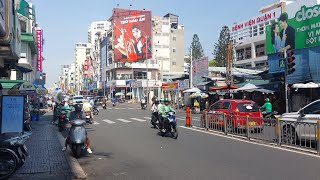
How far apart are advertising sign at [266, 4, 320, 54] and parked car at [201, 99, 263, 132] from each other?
9.26 meters

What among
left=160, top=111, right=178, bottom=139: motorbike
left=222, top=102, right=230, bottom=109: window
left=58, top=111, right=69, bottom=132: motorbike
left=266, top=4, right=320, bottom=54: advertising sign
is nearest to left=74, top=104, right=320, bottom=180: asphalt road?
left=160, top=111, right=178, bottom=139: motorbike

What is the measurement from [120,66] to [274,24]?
63.3 metres

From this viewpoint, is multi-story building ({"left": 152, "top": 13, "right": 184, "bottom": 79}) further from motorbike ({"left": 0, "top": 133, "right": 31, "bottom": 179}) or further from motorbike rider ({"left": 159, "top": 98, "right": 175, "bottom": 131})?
motorbike ({"left": 0, "top": 133, "right": 31, "bottom": 179})

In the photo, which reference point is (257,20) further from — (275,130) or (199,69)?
(275,130)

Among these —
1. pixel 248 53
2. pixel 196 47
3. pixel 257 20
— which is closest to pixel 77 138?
pixel 257 20

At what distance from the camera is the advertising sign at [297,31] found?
23.7m

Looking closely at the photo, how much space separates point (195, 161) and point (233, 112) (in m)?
7.18

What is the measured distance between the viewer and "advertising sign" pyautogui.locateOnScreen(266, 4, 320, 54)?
23.7 metres

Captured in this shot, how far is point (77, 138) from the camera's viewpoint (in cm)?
1024

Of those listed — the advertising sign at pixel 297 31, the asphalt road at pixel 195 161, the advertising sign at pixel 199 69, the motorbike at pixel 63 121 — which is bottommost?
the asphalt road at pixel 195 161

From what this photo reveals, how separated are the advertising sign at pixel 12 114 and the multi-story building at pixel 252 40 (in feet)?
139

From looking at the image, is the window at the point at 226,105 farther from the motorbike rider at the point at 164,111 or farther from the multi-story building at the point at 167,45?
the multi-story building at the point at 167,45

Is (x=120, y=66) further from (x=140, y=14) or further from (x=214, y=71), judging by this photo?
(x=214, y=71)

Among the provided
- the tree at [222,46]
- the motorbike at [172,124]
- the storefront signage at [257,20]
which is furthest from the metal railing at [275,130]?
the tree at [222,46]
